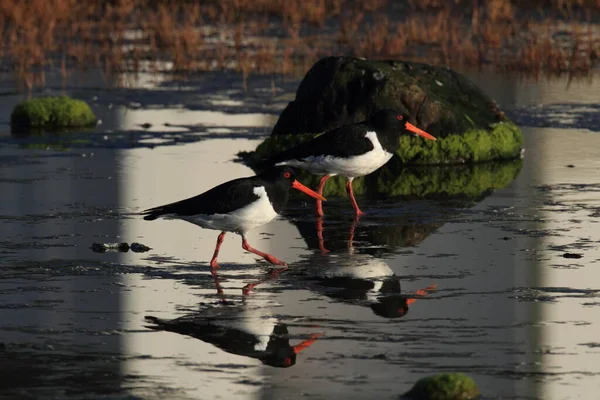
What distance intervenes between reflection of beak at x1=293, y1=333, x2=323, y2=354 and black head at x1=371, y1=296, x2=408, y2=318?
0.73 metres

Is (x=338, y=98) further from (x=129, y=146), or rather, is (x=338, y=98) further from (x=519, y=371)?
(x=519, y=371)

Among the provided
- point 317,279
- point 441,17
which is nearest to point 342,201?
point 317,279

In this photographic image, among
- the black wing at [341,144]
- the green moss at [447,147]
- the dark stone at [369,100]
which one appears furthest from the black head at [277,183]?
the dark stone at [369,100]

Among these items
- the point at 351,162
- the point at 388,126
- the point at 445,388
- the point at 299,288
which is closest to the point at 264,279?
the point at 299,288

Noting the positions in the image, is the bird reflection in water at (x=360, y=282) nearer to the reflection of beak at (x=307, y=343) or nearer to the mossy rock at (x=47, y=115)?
the reflection of beak at (x=307, y=343)

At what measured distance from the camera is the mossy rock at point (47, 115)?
20.7 metres

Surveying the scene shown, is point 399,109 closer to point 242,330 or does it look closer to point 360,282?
point 360,282

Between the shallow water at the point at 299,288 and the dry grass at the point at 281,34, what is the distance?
9.24m

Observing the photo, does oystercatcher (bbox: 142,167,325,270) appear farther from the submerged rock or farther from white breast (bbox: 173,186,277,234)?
the submerged rock

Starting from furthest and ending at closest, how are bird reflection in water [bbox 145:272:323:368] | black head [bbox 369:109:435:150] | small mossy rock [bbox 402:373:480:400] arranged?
black head [bbox 369:109:435:150], bird reflection in water [bbox 145:272:323:368], small mossy rock [bbox 402:373:480:400]

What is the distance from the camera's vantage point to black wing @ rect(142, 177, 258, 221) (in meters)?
11.5

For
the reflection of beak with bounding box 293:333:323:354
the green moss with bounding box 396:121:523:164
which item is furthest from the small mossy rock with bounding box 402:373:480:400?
the green moss with bounding box 396:121:523:164

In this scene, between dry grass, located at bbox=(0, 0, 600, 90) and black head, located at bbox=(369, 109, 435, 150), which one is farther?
dry grass, located at bbox=(0, 0, 600, 90)

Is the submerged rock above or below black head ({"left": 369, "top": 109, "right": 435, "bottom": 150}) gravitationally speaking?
below
